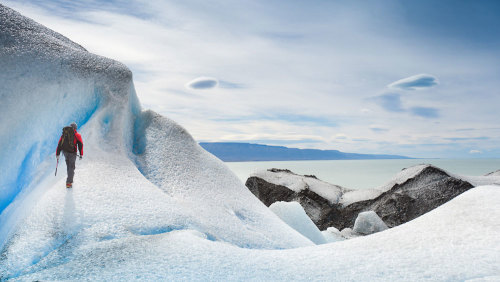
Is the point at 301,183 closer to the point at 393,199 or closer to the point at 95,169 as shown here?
the point at 393,199

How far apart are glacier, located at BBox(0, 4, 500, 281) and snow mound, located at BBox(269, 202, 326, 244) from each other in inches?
A: 60.9

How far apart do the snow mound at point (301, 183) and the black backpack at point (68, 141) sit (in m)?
9.45

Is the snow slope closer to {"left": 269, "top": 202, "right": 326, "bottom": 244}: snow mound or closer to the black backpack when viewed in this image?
the black backpack

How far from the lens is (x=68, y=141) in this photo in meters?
4.08

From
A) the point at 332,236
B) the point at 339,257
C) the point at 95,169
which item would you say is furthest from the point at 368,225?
the point at 95,169

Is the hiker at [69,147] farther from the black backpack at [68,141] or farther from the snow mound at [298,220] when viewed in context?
the snow mound at [298,220]

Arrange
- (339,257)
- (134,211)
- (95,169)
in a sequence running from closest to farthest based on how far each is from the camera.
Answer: (339,257), (134,211), (95,169)

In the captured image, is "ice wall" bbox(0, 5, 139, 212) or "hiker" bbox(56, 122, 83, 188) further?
"ice wall" bbox(0, 5, 139, 212)

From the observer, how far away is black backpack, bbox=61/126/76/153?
159 inches

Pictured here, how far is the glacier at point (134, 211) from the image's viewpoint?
2635mm

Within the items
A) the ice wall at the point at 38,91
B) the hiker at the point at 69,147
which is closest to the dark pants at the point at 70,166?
the hiker at the point at 69,147

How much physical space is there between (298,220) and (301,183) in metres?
5.51

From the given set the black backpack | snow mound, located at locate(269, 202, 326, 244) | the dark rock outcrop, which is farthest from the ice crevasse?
the dark rock outcrop

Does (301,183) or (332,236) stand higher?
(301,183)
